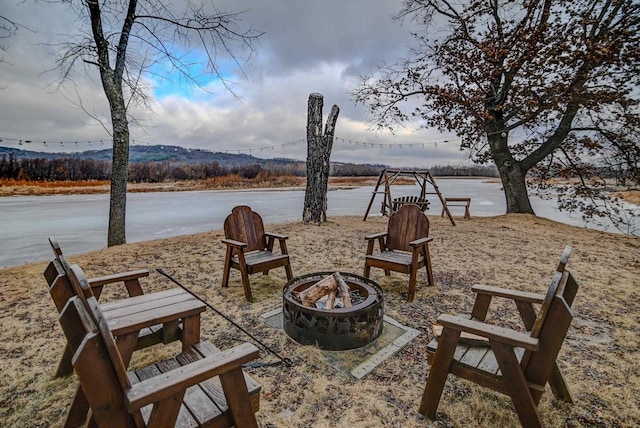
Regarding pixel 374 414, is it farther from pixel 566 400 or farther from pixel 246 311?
pixel 246 311

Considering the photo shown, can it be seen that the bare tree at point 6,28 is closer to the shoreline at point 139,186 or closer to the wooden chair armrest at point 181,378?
the wooden chair armrest at point 181,378

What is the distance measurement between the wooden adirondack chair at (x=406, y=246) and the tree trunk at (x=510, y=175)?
7078 mm

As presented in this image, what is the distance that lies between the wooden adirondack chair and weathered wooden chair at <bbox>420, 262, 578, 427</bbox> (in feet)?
4.66

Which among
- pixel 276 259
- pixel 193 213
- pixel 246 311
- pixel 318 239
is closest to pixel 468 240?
pixel 318 239

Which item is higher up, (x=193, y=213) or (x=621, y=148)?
(x=621, y=148)

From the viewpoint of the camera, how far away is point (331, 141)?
7.47 metres

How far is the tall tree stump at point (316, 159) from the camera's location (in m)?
7.23

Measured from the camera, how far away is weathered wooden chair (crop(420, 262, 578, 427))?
4.13ft

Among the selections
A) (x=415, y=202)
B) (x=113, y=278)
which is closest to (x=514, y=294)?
(x=113, y=278)

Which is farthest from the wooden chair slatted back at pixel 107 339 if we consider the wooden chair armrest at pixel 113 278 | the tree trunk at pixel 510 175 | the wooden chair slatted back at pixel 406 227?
the tree trunk at pixel 510 175

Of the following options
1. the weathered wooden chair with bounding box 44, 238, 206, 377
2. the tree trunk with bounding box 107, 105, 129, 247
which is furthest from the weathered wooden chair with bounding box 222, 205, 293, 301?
the tree trunk with bounding box 107, 105, 129, 247

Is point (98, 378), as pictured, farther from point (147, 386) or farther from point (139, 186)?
point (139, 186)

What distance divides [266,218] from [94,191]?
12974 mm

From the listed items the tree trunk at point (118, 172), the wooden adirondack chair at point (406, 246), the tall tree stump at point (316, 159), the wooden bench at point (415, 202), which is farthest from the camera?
the wooden bench at point (415, 202)
